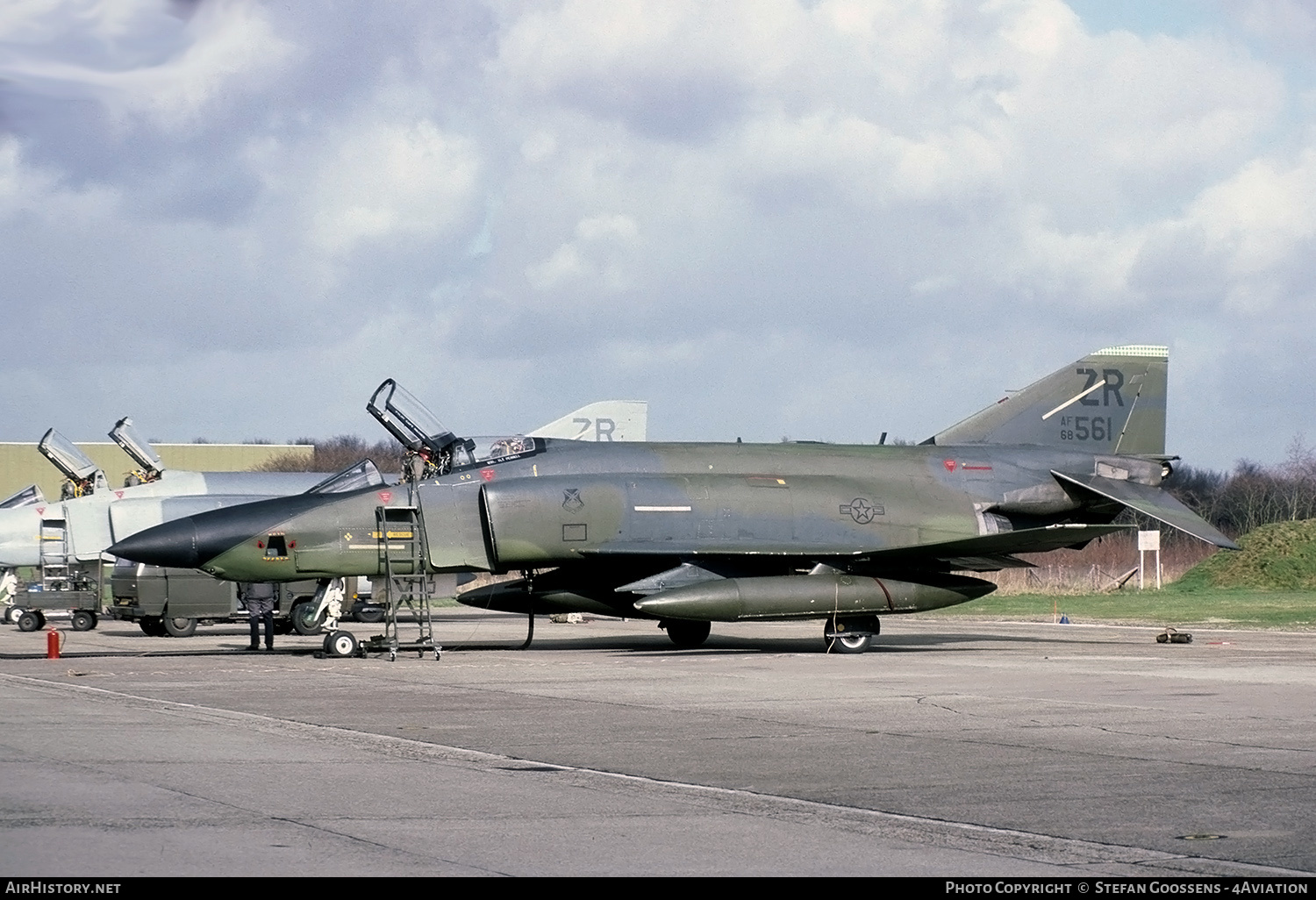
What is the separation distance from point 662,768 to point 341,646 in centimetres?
1203

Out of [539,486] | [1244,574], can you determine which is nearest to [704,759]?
[539,486]

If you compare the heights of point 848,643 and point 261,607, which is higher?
point 261,607

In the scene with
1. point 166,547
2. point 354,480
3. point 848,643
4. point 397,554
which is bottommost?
point 848,643

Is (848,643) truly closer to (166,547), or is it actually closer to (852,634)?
(852,634)

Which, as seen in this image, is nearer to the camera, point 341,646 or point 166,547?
point 166,547

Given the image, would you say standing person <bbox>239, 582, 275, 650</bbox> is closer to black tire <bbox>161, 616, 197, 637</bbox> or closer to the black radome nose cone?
the black radome nose cone

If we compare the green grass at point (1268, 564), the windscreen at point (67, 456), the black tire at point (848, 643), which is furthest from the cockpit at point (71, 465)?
the green grass at point (1268, 564)

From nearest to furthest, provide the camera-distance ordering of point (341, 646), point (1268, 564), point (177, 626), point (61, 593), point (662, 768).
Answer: point (662, 768)
point (341, 646)
point (177, 626)
point (61, 593)
point (1268, 564)

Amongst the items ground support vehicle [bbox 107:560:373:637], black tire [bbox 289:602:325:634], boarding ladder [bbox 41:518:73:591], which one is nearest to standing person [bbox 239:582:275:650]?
black tire [bbox 289:602:325:634]

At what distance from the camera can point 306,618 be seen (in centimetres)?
2202

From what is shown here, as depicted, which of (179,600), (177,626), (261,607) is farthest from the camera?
(177,626)

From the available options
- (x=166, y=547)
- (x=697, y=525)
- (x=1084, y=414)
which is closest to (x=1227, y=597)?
(x=1084, y=414)

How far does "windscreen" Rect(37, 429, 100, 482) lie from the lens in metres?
33.6

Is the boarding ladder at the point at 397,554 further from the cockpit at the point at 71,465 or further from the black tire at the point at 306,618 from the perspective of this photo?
the cockpit at the point at 71,465
